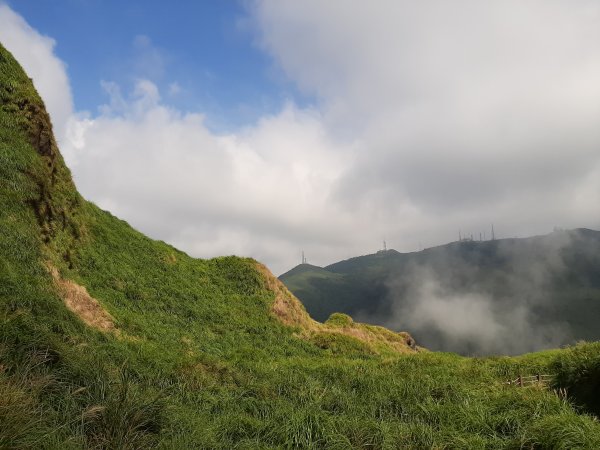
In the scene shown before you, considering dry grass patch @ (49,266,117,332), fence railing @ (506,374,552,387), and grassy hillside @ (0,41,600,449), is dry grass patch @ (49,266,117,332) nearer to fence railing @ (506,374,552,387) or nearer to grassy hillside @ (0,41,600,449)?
grassy hillside @ (0,41,600,449)

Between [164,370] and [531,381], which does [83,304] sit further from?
[531,381]

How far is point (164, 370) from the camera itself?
16.9m

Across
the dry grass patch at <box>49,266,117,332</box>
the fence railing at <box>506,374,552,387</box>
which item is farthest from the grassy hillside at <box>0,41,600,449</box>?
the fence railing at <box>506,374,552,387</box>

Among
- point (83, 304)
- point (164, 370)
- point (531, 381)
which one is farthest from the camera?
point (83, 304)

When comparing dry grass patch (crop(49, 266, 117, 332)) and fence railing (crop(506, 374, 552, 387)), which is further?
dry grass patch (crop(49, 266, 117, 332))

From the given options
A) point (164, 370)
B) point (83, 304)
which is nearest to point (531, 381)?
point (164, 370)

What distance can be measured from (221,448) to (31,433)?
4.04 metres

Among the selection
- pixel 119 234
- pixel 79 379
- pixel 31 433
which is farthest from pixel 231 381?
pixel 119 234

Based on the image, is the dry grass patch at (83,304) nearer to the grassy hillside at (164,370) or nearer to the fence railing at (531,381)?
the grassy hillside at (164,370)

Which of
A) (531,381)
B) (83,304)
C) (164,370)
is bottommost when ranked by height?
(531,381)

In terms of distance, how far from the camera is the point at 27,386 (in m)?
8.79

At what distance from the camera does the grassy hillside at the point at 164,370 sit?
9.26m

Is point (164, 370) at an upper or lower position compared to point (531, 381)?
upper

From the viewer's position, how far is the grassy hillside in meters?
9.26
